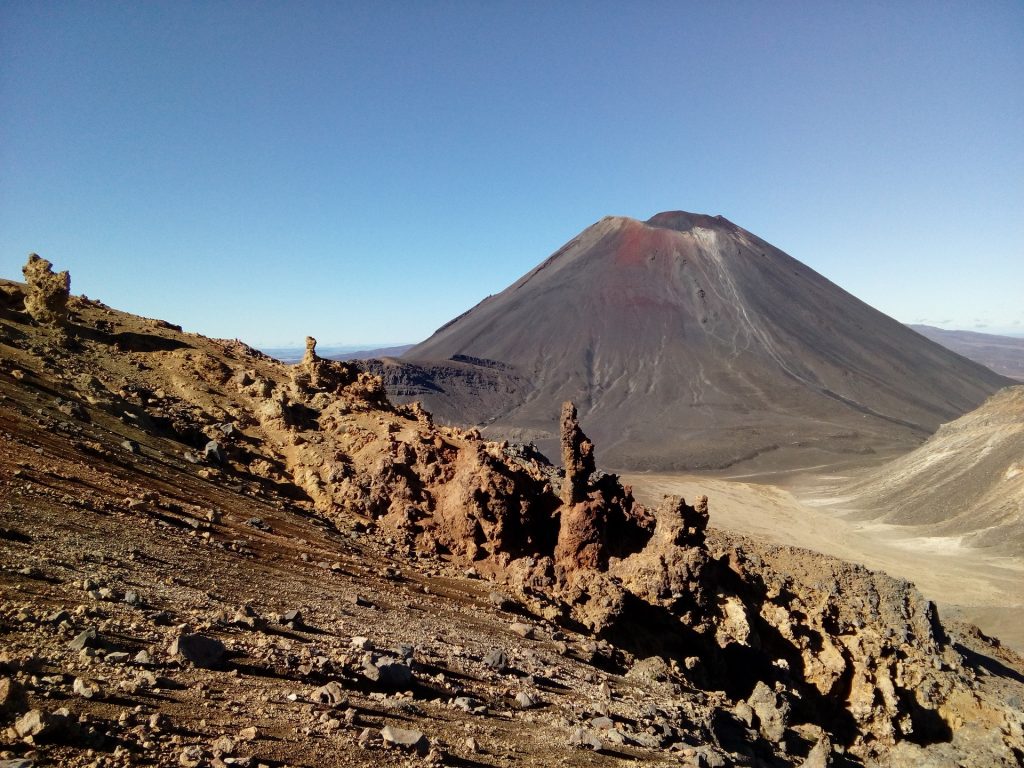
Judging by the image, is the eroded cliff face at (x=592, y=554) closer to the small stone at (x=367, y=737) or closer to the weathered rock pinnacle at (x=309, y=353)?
the weathered rock pinnacle at (x=309, y=353)

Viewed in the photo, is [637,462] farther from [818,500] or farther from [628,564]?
[628,564]

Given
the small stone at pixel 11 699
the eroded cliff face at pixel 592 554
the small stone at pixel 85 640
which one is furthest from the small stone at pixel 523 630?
the small stone at pixel 11 699

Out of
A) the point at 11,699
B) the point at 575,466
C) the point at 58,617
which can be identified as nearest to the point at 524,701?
the point at 58,617

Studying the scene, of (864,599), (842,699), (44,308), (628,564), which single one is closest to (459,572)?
(628,564)

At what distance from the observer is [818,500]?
3881cm

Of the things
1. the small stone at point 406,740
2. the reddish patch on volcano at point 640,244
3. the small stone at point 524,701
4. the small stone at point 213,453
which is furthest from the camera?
the reddish patch on volcano at point 640,244

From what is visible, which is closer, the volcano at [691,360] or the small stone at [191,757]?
the small stone at [191,757]

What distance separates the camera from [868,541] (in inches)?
1189

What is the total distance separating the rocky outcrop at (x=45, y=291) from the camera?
11.8m

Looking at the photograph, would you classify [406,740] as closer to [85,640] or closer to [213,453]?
[85,640]

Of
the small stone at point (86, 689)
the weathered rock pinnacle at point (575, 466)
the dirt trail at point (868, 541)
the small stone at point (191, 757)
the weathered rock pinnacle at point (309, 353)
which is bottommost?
the dirt trail at point (868, 541)

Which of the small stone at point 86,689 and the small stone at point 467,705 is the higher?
the small stone at point 86,689

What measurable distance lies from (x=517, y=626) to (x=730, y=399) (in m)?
62.2

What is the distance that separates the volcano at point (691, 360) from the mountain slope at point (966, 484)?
432 inches
